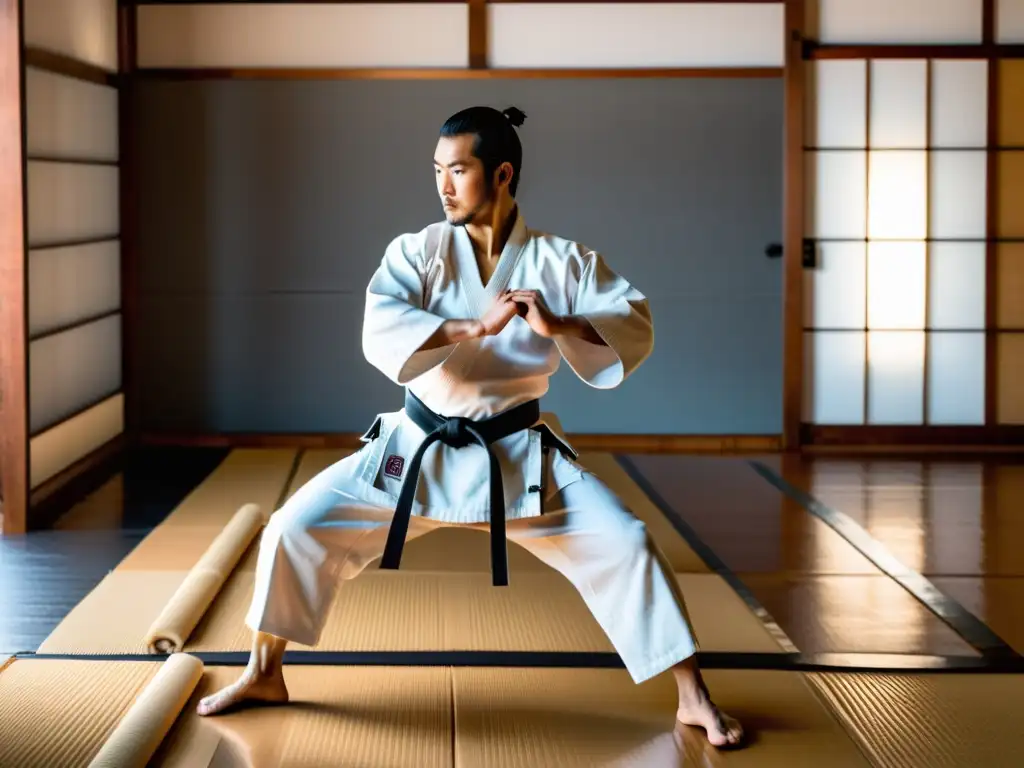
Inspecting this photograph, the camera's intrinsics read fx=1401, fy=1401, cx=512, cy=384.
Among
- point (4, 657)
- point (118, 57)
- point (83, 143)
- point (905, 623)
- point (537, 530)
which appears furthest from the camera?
point (118, 57)

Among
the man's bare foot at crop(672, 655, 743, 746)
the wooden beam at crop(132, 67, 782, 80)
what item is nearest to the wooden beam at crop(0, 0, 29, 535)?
the wooden beam at crop(132, 67, 782, 80)


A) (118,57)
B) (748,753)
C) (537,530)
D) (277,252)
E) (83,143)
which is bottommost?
(748,753)

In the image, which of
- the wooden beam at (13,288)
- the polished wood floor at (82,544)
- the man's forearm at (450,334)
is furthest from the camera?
the wooden beam at (13,288)

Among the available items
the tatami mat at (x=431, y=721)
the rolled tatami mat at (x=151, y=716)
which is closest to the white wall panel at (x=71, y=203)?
the tatami mat at (x=431, y=721)

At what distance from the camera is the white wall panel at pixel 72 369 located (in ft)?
17.3

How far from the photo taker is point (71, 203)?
5.71m

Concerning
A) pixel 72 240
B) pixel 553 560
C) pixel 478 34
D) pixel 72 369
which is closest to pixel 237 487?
pixel 72 369

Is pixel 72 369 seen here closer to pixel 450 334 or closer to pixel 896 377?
pixel 450 334

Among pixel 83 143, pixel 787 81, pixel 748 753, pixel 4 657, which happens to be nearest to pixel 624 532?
pixel 748 753

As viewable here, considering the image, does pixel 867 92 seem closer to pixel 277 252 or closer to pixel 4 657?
pixel 277 252

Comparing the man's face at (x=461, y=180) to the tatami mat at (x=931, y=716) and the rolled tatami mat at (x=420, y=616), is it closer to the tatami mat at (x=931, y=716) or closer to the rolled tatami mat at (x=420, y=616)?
the rolled tatami mat at (x=420, y=616)

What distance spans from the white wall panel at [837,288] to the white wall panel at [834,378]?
0.07 meters

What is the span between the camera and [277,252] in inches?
265

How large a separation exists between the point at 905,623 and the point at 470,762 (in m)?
1.55
